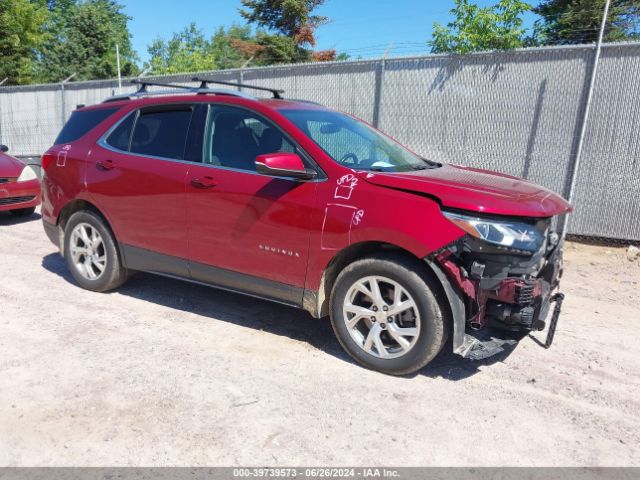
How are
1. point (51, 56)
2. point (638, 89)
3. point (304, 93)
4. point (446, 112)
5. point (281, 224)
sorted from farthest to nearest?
point (51, 56), point (304, 93), point (446, 112), point (638, 89), point (281, 224)

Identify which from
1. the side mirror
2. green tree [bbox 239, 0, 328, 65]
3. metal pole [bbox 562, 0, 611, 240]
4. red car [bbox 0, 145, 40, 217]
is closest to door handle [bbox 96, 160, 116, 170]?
the side mirror

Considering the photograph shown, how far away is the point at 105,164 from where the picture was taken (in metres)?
4.76

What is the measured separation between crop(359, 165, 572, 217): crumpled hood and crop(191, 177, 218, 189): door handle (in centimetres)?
124

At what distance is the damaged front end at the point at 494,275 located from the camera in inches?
124

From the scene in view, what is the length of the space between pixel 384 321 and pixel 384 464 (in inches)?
40.8

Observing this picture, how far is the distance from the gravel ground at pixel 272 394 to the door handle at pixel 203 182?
117 cm

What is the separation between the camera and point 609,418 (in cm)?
314

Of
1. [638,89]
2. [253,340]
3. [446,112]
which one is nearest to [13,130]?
[446,112]

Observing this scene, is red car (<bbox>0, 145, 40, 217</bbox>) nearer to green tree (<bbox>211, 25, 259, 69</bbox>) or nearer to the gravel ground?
the gravel ground

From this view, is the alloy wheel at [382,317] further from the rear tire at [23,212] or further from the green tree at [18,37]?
the green tree at [18,37]

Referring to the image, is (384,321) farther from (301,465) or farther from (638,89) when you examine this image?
(638,89)

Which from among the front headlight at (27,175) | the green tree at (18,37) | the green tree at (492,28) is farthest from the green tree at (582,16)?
the green tree at (18,37)

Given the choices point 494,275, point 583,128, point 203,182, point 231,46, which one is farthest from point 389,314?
point 231,46

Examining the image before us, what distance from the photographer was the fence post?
8.70 m
